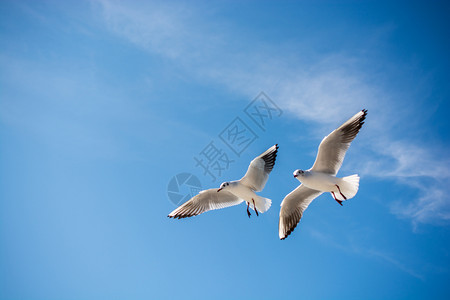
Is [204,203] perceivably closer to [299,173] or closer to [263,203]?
[263,203]

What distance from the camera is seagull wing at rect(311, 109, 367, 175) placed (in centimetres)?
874

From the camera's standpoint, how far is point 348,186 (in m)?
8.91

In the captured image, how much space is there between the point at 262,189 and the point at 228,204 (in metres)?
1.27

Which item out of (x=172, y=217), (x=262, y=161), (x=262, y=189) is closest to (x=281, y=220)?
(x=262, y=189)

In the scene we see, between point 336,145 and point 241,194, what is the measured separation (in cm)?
244

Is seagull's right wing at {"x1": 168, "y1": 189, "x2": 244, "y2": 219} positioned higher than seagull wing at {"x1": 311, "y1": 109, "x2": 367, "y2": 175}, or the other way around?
seagull's right wing at {"x1": 168, "y1": 189, "x2": 244, "y2": 219}

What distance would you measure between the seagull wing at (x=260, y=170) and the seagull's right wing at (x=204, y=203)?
95 cm

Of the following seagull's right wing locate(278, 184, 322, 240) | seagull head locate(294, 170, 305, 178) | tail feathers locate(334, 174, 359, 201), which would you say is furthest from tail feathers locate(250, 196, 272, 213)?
tail feathers locate(334, 174, 359, 201)

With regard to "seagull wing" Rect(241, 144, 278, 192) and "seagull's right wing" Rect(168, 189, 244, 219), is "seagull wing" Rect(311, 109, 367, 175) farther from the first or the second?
"seagull's right wing" Rect(168, 189, 244, 219)

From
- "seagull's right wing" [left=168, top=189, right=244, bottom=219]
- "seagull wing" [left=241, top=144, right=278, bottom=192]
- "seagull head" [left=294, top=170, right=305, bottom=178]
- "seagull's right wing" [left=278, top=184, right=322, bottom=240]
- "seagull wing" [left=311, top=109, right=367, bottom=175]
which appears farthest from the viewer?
"seagull's right wing" [left=168, top=189, right=244, bottom=219]

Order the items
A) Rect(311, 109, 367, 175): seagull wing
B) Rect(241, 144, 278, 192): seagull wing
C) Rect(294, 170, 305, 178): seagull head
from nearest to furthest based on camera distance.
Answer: Rect(311, 109, 367, 175): seagull wing → Rect(294, 170, 305, 178): seagull head → Rect(241, 144, 278, 192): seagull wing

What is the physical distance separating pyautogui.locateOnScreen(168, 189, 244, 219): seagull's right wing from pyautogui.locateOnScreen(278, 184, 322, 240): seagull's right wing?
1.13 metres

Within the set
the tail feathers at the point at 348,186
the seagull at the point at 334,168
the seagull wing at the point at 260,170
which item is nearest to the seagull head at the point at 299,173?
the seagull at the point at 334,168

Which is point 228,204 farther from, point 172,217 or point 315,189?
point 315,189
